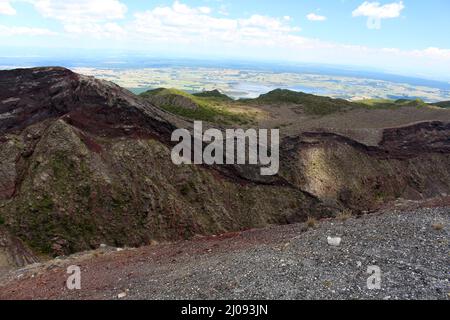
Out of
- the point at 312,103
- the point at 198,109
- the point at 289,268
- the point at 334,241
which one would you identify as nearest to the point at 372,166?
the point at 198,109

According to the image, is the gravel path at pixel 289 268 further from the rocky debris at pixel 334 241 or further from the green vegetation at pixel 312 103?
the green vegetation at pixel 312 103

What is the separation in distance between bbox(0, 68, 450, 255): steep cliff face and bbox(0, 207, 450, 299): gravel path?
9.05 meters

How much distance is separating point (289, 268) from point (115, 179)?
22726 millimetres

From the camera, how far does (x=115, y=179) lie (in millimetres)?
34031

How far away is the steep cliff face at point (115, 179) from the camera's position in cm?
3078

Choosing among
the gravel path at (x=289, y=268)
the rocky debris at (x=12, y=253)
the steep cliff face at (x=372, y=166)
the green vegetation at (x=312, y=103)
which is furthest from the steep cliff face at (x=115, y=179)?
the green vegetation at (x=312, y=103)

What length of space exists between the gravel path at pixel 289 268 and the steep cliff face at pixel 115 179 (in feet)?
29.7

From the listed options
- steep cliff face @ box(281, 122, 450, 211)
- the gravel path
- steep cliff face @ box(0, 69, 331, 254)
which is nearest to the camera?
the gravel path

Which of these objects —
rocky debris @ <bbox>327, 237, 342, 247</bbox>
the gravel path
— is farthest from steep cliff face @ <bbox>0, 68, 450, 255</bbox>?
rocky debris @ <bbox>327, 237, 342, 247</bbox>

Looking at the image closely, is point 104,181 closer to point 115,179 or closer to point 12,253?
point 115,179

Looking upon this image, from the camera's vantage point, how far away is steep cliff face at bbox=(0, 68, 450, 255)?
101 feet

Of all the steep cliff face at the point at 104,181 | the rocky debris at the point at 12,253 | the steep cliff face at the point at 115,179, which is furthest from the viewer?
the steep cliff face at the point at 115,179

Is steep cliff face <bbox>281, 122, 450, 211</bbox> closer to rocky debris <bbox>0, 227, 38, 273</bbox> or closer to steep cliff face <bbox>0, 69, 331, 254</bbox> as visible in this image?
steep cliff face <bbox>0, 69, 331, 254</bbox>
